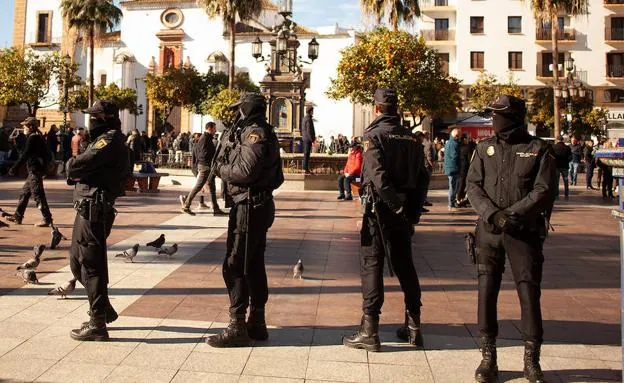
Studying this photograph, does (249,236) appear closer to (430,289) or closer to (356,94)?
(430,289)

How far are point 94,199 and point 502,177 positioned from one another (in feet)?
9.38

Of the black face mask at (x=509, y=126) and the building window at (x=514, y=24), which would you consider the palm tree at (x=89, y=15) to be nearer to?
the building window at (x=514, y=24)

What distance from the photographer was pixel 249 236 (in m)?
4.38

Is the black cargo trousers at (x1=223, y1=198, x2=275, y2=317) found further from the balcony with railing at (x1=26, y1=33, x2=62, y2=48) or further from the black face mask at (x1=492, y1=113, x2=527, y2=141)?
the balcony with railing at (x1=26, y1=33, x2=62, y2=48)

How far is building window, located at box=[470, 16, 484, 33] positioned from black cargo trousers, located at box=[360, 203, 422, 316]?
147 ft

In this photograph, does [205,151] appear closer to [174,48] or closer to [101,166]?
[101,166]

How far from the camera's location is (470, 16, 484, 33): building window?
45.8 m

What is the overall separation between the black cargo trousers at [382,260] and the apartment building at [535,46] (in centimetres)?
4188

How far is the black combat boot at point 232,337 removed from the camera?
14.2 ft

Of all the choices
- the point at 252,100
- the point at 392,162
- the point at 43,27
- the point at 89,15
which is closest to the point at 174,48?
the point at 43,27

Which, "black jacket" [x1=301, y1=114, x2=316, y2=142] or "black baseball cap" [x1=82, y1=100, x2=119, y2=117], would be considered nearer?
"black baseball cap" [x1=82, y1=100, x2=119, y2=117]

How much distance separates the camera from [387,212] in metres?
4.39

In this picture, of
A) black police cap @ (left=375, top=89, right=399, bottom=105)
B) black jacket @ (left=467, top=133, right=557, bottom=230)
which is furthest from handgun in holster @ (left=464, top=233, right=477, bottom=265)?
black police cap @ (left=375, top=89, right=399, bottom=105)

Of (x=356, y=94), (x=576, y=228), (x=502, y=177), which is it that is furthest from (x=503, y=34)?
(x=502, y=177)
